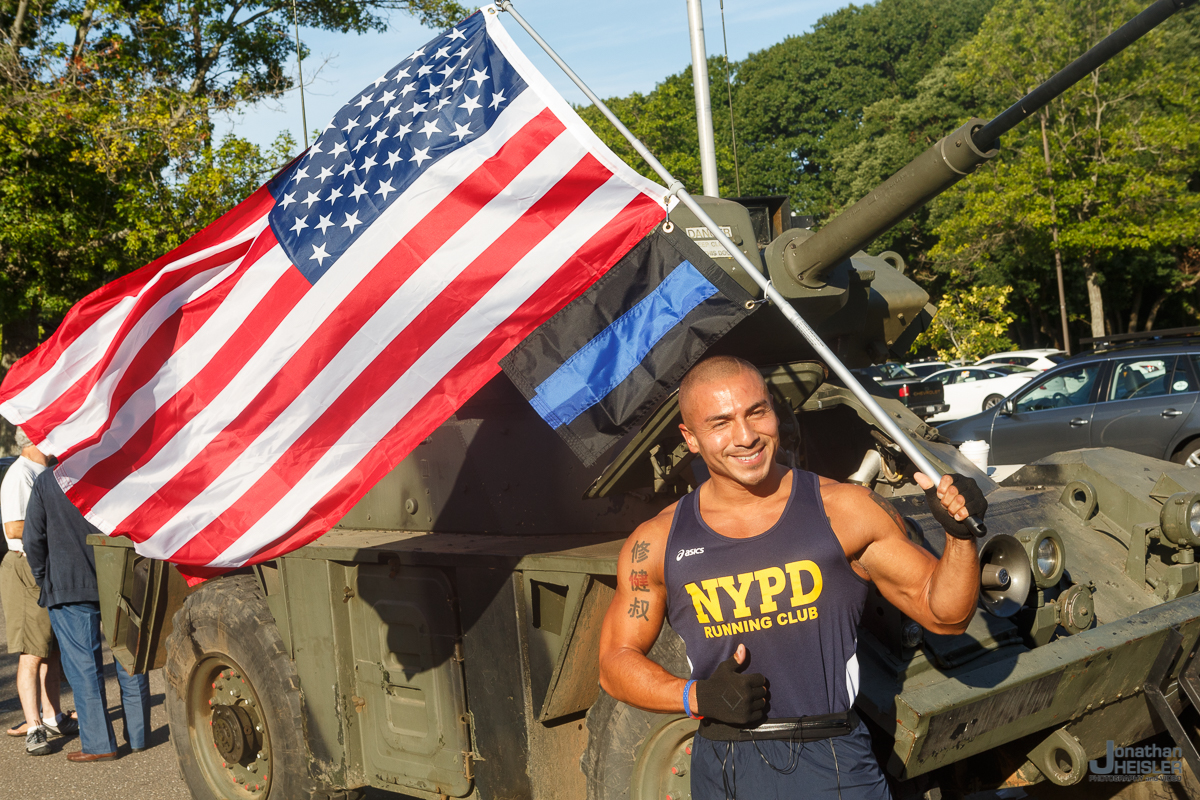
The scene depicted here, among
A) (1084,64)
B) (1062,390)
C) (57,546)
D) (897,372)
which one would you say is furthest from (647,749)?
(897,372)

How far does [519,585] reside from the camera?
434cm

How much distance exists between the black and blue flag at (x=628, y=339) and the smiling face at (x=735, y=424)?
0.74 m

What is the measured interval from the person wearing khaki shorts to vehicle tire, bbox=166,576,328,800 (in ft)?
6.26

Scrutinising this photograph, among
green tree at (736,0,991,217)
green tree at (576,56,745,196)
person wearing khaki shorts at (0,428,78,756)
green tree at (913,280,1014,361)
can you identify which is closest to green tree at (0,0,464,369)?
person wearing khaki shorts at (0,428,78,756)

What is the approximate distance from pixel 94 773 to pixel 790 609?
5848 mm

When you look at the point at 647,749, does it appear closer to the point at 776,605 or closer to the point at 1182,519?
the point at 776,605

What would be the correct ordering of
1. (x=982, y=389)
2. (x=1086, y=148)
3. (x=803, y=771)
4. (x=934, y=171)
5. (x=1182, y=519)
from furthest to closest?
(x=1086, y=148) < (x=982, y=389) < (x=1182, y=519) < (x=934, y=171) < (x=803, y=771)

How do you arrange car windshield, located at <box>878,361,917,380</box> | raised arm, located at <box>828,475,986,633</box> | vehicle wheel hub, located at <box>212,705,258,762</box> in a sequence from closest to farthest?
1. raised arm, located at <box>828,475,986,633</box>
2. vehicle wheel hub, located at <box>212,705,258,762</box>
3. car windshield, located at <box>878,361,917,380</box>

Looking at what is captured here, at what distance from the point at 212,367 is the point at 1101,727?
3634 millimetres

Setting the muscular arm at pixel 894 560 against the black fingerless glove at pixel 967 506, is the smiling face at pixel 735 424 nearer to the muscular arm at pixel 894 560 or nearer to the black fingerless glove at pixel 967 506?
the muscular arm at pixel 894 560

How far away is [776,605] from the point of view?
2715 mm

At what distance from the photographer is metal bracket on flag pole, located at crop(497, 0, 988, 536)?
278 centimetres

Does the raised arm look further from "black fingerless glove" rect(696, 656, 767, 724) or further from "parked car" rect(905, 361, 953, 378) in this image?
"parked car" rect(905, 361, 953, 378)

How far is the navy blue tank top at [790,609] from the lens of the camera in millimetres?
2713
